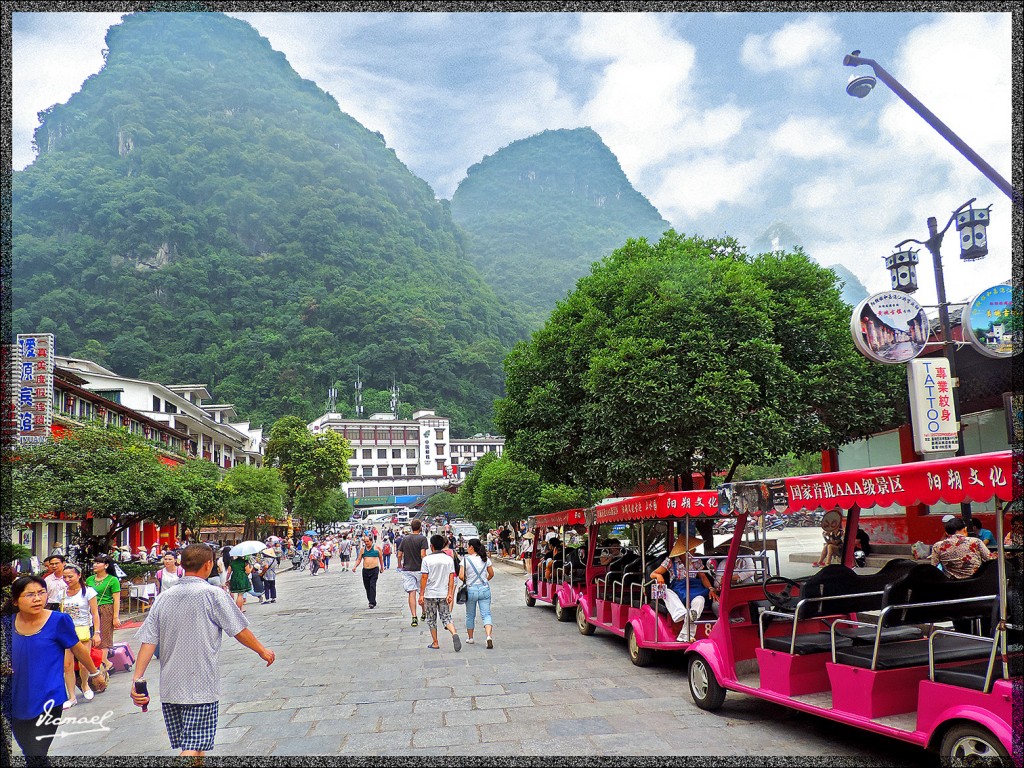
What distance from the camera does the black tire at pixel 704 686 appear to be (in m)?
7.18

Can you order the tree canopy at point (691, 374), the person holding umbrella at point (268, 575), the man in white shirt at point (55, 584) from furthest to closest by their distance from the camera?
the person holding umbrella at point (268, 575), the tree canopy at point (691, 374), the man in white shirt at point (55, 584)

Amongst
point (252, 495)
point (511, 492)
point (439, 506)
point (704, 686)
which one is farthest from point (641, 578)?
point (439, 506)

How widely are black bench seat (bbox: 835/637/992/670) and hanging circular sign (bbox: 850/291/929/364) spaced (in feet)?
22.2

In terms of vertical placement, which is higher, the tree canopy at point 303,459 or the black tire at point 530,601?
the tree canopy at point 303,459

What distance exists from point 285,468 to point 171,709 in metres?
56.1

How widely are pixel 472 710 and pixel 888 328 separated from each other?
346 inches

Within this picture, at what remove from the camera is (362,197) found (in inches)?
6594

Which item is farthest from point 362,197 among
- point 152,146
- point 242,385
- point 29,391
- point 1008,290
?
Result: point 1008,290

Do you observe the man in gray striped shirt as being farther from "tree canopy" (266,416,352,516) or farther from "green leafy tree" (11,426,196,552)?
"tree canopy" (266,416,352,516)

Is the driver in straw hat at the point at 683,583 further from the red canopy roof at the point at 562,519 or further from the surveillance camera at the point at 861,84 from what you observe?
the surveillance camera at the point at 861,84

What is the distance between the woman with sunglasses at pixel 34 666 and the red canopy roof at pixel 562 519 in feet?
31.6

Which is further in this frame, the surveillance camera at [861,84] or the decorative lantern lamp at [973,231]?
the decorative lantern lamp at [973,231]

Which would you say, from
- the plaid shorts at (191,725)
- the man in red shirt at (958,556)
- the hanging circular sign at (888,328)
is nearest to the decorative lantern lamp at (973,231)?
the hanging circular sign at (888,328)

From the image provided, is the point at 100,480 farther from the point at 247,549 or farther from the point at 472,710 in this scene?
the point at 472,710
